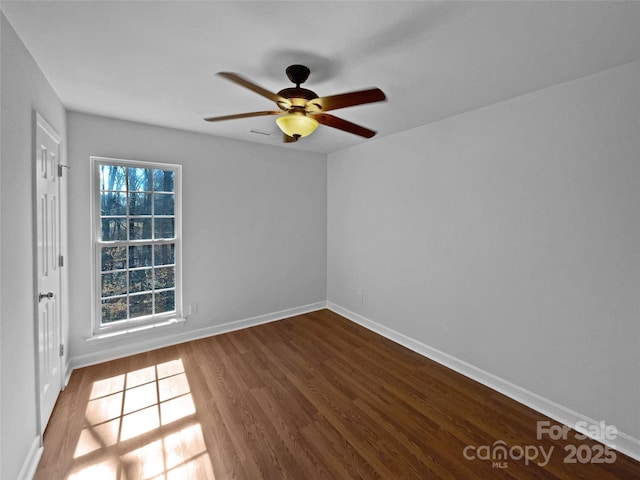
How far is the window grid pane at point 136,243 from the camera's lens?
120 inches

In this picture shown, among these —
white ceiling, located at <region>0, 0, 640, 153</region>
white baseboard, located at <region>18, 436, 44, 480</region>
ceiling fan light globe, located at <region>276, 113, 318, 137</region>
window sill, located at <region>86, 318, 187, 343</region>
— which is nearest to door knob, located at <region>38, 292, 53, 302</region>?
white baseboard, located at <region>18, 436, 44, 480</region>

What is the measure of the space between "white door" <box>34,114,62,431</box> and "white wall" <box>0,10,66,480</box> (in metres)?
0.13

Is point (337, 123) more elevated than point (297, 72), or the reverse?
point (297, 72)

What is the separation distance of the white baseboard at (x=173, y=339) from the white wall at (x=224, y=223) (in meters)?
0.01

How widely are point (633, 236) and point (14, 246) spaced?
12.2 feet

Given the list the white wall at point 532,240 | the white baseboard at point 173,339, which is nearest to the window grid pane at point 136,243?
the white baseboard at point 173,339

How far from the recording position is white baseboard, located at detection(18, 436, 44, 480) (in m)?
1.61

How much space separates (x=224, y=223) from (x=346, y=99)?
253 centimetres

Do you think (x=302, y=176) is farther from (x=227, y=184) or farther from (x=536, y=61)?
(x=536, y=61)

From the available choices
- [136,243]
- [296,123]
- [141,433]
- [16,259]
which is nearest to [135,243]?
[136,243]

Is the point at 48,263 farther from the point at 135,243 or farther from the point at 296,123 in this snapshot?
the point at 296,123

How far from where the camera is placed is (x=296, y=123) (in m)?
1.92

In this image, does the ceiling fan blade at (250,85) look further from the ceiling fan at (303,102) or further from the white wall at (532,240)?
the white wall at (532,240)

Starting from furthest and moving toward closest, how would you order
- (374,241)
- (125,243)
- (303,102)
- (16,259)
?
(374,241)
(125,243)
(303,102)
(16,259)
